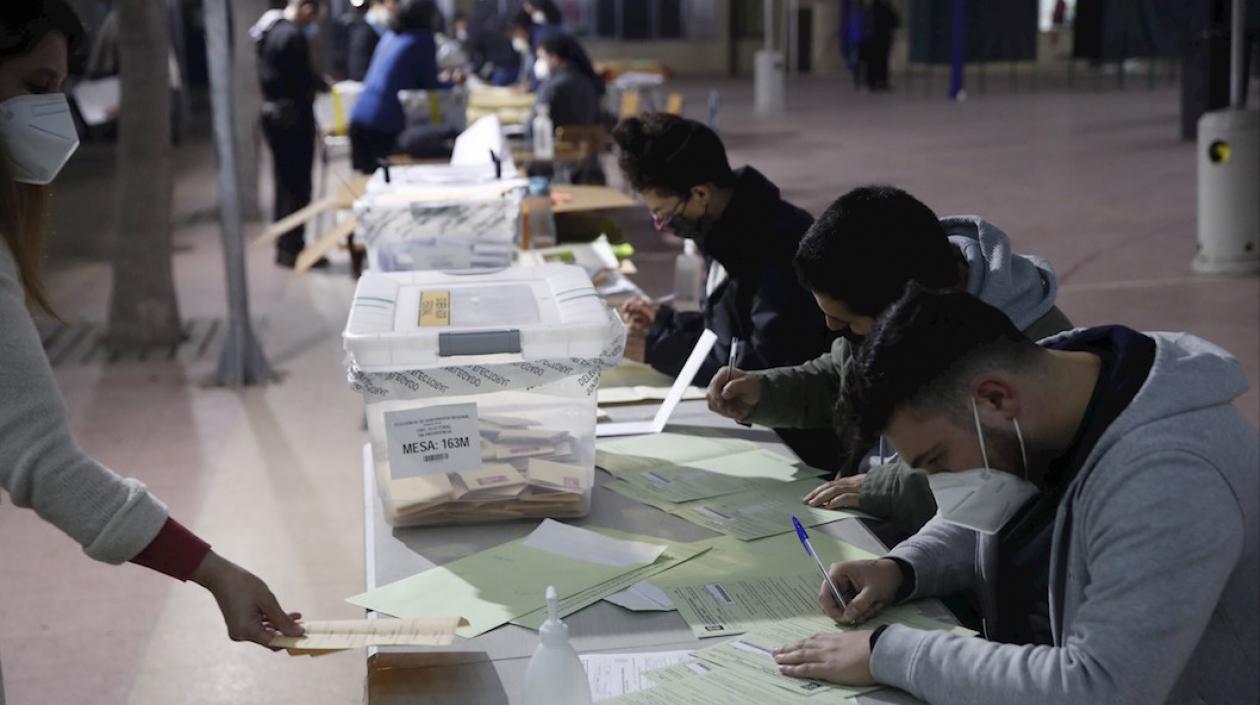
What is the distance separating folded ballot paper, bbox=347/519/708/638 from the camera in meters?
2.05

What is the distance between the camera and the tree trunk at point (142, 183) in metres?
6.62

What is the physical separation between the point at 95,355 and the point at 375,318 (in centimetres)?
496

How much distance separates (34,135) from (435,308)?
83cm

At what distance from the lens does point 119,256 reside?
682cm

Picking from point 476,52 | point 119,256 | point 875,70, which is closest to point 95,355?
point 119,256

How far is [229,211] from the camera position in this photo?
20.4 ft

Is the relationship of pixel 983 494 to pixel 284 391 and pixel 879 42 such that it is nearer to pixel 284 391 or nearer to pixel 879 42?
pixel 284 391

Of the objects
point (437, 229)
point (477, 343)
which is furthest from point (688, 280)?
point (477, 343)

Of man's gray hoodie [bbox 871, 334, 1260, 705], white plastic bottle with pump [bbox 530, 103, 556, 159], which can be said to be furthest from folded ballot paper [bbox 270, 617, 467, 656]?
white plastic bottle with pump [bbox 530, 103, 556, 159]

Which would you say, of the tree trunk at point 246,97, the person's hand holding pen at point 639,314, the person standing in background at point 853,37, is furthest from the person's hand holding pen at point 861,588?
the person standing in background at point 853,37

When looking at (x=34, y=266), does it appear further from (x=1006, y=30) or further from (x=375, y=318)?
(x=1006, y=30)

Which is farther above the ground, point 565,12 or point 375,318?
point 565,12

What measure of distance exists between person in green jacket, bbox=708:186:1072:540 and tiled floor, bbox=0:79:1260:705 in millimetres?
1558

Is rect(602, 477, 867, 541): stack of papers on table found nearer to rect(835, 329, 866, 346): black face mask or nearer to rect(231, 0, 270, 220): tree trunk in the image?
rect(835, 329, 866, 346): black face mask
